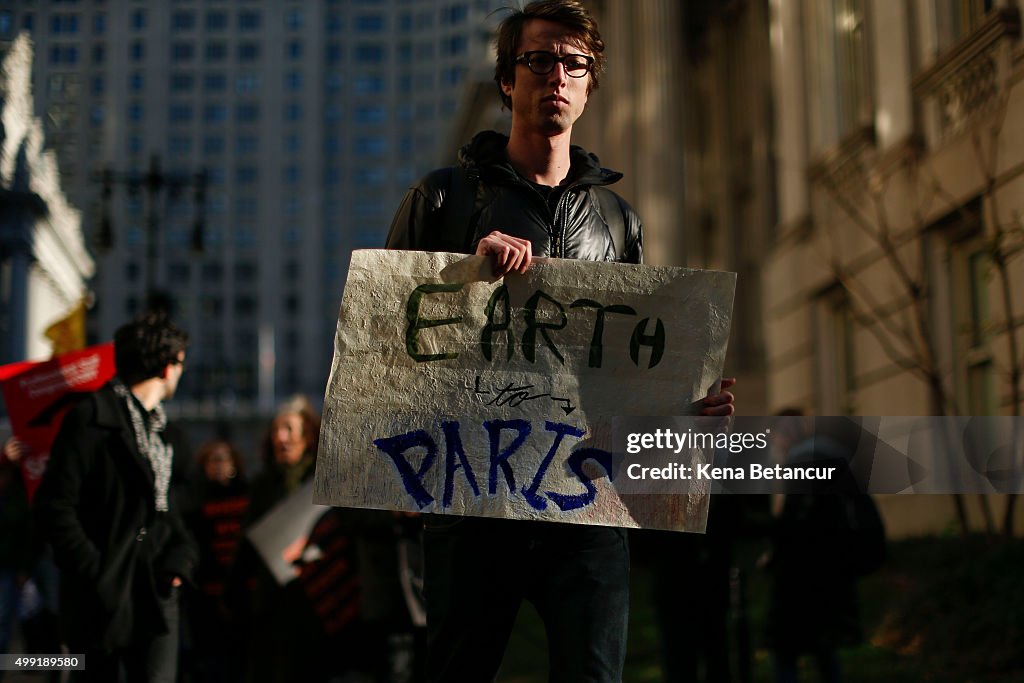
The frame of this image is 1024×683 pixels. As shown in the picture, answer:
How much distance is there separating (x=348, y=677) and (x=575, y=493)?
523 centimetres

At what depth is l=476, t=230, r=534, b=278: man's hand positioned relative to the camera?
3.42 m

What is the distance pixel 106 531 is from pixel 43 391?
1851 millimetres

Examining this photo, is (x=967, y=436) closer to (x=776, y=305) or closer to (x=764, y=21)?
(x=776, y=305)

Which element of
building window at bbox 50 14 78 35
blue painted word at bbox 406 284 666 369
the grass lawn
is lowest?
the grass lawn

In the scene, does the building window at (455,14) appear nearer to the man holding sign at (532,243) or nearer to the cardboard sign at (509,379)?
the man holding sign at (532,243)

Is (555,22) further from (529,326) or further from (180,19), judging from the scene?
(180,19)

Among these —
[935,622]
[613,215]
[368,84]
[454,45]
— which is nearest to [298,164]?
[368,84]

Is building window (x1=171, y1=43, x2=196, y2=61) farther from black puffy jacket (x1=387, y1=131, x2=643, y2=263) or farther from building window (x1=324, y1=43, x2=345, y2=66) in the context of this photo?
building window (x1=324, y1=43, x2=345, y2=66)

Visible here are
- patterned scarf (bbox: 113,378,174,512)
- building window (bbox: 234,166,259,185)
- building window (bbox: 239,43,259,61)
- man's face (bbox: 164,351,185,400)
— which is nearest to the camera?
patterned scarf (bbox: 113,378,174,512)

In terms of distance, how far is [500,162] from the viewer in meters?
3.67

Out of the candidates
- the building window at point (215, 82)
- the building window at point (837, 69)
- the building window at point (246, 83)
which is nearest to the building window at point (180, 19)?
the building window at point (837, 69)

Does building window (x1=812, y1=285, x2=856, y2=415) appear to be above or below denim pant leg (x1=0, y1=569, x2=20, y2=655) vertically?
above

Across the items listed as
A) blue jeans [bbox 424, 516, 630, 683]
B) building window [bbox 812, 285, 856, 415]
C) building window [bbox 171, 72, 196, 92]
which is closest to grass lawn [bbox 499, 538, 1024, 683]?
blue jeans [bbox 424, 516, 630, 683]

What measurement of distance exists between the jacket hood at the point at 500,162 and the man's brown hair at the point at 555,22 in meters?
0.17
